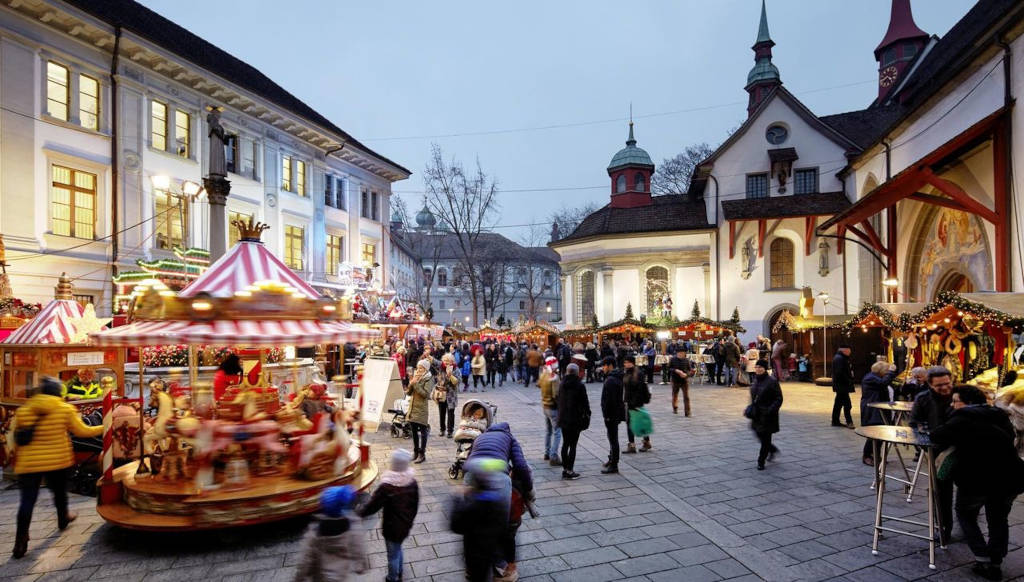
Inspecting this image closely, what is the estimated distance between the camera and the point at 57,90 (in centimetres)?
1764

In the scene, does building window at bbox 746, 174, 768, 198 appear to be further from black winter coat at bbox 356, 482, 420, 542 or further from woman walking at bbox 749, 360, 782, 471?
black winter coat at bbox 356, 482, 420, 542

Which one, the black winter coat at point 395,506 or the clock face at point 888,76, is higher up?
the clock face at point 888,76

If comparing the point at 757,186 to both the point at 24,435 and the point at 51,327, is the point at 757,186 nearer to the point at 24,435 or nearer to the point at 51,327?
the point at 51,327

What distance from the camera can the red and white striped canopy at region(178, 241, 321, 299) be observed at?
725 cm

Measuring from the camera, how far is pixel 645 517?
22.8ft

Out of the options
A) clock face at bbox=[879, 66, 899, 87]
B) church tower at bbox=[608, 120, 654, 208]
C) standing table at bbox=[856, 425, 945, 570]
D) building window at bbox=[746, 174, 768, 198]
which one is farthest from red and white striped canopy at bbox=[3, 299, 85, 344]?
clock face at bbox=[879, 66, 899, 87]

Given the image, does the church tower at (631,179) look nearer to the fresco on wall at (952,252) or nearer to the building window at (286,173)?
the fresco on wall at (952,252)

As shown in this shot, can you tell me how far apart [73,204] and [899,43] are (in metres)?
44.4

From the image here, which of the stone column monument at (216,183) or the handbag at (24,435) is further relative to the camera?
the stone column monument at (216,183)

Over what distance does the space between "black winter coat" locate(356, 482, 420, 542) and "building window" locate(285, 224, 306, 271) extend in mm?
23717

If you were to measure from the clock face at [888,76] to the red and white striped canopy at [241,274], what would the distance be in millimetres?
41746

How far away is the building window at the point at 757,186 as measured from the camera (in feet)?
104

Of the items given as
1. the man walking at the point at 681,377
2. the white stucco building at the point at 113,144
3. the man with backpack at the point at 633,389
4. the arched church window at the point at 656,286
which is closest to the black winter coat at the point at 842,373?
the man walking at the point at 681,377

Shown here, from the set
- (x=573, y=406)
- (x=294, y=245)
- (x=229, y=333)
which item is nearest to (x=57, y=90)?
(x=294, y=245)
